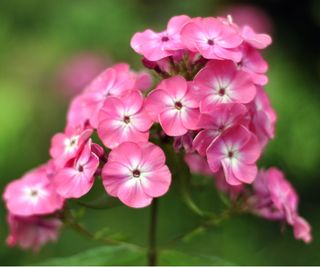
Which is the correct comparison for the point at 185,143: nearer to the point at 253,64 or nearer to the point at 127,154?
the point at 127,154

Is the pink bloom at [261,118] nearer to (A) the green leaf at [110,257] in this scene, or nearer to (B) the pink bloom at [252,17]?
(A) the green leaf at [110,257]

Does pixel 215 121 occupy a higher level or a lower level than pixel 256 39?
lower

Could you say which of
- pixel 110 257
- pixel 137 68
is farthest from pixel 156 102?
pixel 137 68

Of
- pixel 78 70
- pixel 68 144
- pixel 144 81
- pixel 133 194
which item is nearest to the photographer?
pixel 133 194

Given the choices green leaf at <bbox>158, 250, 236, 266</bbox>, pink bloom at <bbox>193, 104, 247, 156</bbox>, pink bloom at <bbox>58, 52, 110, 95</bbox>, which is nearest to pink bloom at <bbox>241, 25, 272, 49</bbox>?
pink bloom at <bbox>193, 104, 247, 156</bbox>

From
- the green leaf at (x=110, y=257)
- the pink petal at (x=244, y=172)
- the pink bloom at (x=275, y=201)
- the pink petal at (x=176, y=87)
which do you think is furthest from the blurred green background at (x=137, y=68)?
the pink petal at (x=176, y=87)

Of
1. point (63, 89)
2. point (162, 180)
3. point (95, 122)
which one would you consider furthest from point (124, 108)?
point (63, 89)

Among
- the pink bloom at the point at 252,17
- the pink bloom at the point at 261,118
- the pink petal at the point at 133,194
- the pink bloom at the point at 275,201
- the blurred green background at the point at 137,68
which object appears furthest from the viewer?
the pink bloom at the point at 252,17
